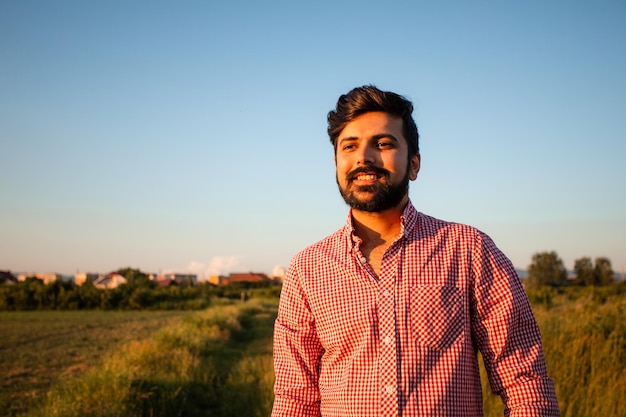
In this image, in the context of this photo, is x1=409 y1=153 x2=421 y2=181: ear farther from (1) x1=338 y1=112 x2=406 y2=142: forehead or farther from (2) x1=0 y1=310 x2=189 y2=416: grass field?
(2) x1=0 y1=310 x2=189 y2=416: grass field

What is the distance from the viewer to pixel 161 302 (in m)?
53.8

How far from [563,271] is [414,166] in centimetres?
6539

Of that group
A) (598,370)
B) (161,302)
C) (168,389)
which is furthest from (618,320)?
(161,302)

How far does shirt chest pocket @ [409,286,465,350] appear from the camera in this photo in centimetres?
176

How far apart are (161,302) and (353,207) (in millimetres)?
54976

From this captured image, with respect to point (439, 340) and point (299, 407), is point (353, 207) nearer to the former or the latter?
point (439, 340)

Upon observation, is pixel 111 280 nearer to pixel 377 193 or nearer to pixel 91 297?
pixel 91 297

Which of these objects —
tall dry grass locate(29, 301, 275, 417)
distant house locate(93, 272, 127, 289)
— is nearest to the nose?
tall dry grass locate(29, 301, 275, 417)

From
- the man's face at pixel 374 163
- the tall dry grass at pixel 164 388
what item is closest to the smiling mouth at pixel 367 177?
the man's face at pixel 374 163

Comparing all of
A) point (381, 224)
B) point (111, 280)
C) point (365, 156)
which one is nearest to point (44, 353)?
point (381, 224)

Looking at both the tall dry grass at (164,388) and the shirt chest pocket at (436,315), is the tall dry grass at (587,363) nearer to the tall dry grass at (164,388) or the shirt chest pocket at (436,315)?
the tall dry grass at (164,388)

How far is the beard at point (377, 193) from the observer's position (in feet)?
6.49

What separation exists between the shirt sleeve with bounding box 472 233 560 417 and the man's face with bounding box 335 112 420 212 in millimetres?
374

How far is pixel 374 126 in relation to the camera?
203 centimetres
